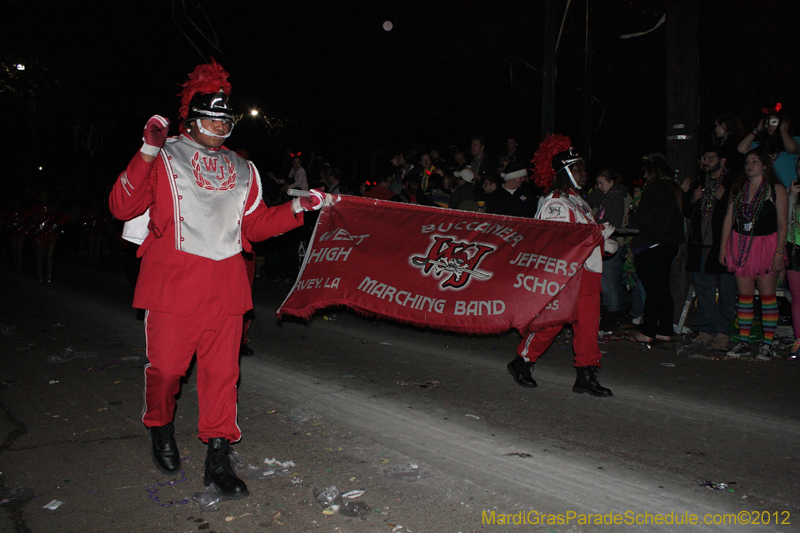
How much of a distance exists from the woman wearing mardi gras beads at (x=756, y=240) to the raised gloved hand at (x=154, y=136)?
19.2ft

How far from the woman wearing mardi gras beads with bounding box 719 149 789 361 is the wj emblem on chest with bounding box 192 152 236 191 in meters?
5.48

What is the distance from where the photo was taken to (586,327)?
5.24m

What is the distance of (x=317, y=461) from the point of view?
13.2 ft

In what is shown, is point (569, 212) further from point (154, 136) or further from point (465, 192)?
point (465, 192)

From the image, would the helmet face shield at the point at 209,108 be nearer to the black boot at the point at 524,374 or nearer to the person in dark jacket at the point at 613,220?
the black boot at the point at 524,374

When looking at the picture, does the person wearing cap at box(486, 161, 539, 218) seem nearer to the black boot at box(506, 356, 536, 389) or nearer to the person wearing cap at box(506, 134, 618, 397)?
the person wearing cap at box(506, 134, 618, 397)

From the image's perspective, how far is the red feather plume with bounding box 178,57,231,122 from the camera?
3.80m

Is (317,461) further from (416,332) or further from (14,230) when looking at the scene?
(14,230)

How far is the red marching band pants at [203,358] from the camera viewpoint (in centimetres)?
362

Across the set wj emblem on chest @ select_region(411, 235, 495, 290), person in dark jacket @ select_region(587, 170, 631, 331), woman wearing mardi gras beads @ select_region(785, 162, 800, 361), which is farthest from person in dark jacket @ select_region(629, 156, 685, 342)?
wj emblem on chest @ select_region(411, 235, 495, 290)

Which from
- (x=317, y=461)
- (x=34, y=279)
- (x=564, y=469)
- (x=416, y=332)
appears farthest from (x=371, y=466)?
(x=34, y=279)

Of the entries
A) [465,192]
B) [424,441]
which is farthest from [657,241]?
[424,441]

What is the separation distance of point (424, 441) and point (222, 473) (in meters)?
1.38

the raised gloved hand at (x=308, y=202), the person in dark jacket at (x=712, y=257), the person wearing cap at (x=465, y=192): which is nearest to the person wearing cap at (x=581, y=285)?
the raised gloved hand at (x=308, y=202)
